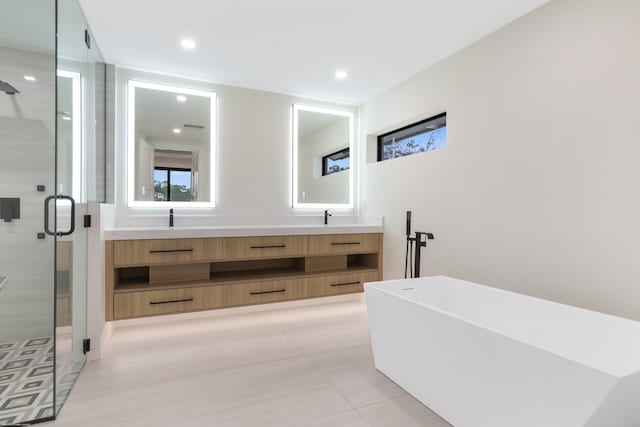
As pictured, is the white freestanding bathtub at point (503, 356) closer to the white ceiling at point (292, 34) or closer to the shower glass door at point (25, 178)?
the white ceiling at point (292, 34)

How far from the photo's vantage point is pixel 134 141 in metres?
3.34

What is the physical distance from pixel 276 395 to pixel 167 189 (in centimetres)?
245

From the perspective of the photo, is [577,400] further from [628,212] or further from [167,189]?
[167,189]

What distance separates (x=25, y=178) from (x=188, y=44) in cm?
164

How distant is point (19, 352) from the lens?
2.16 metres

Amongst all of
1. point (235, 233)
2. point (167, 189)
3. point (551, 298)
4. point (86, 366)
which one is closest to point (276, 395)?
point (86, 366)

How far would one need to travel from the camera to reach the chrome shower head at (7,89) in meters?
2.47

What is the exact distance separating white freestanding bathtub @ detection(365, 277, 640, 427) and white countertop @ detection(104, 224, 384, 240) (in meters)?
1.35

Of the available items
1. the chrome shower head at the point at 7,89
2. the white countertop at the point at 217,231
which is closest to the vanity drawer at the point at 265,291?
the white countertop at the point at 217,231

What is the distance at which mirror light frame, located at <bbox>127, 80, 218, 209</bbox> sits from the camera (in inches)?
131

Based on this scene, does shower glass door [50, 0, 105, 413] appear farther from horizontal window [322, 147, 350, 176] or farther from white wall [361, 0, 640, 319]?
white wall [361, 0, 640, 319]

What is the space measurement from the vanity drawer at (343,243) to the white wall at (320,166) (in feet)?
2.35

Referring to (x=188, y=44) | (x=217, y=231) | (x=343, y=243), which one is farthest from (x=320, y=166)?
(x=188, y=44)

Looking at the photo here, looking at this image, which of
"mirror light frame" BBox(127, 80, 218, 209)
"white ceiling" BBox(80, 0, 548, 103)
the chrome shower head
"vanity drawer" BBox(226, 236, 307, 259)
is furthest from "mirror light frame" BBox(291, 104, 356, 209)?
the chrome shower head
